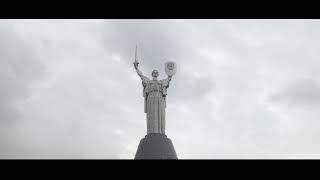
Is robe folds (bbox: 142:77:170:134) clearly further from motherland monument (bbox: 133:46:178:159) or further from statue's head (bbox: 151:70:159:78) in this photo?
statue's head (bbox: 151:70:159:78)

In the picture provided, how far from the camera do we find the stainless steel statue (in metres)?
17.9

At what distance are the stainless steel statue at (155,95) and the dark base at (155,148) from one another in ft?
2.10

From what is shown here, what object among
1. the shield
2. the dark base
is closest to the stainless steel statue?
the shield

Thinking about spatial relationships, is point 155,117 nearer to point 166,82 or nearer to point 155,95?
point 155,95

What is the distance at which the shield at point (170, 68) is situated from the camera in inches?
734

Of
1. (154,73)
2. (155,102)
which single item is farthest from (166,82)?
(155,102)

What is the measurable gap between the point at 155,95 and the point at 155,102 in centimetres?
29

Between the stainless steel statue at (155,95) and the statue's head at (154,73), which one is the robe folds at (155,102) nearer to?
the stainless steel statue at (155,95)

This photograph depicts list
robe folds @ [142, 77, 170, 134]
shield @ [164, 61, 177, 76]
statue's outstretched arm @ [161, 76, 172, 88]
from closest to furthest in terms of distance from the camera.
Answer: robe folds @ [142, 77, 170, 134], statue's outstretched arm @ [161, 76, 172, 88], shield @ [164, 61, 177, 76]

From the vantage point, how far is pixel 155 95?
60.0ft
